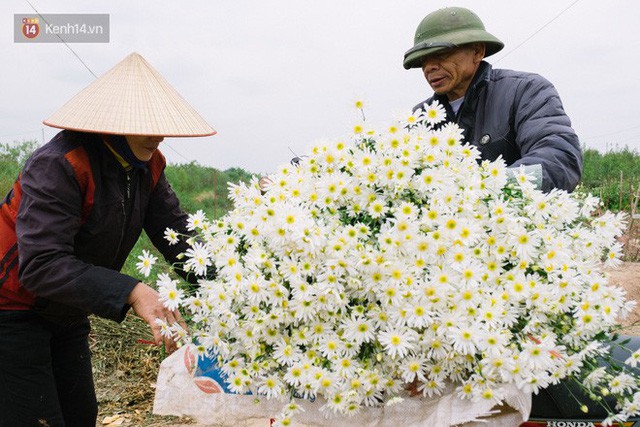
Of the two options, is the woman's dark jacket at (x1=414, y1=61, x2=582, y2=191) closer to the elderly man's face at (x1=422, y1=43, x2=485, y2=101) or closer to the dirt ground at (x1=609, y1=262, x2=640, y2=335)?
the elderly man's face at (x1=422, y1=43, x2=485, y2=101)

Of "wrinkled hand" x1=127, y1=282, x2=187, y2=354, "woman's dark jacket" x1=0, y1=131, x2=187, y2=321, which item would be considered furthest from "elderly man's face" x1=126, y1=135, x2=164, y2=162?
"wrinkled hand" x1=127, y1=282, x2=187, y2=354

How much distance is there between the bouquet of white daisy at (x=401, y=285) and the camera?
1318 mm

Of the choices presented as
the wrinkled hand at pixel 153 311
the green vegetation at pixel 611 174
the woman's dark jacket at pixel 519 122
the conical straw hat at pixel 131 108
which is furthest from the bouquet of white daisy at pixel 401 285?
the green vegetation at pixel 611 174

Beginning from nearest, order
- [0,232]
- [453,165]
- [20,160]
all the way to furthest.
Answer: [453,165], [0,232], [20,160]

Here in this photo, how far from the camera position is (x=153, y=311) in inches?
65.4

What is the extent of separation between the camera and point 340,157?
151cm

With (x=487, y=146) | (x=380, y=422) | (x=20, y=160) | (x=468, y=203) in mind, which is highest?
(x=20, y=160)

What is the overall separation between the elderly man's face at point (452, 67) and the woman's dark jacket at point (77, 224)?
1.05m

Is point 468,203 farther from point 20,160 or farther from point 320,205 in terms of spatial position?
point 20,160

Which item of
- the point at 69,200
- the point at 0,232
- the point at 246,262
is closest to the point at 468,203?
the point at 246,262

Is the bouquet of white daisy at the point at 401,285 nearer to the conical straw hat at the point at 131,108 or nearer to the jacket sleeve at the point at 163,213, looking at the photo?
the conical straw hat at the point at 131,108

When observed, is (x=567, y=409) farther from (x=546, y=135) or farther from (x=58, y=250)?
(x=58, y=250)

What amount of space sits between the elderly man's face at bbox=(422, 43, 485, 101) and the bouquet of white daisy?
0.93m

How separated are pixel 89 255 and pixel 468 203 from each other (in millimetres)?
1266
